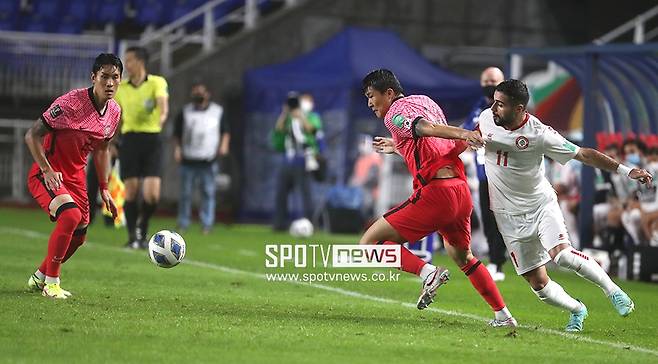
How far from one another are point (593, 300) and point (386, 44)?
13.5 meters

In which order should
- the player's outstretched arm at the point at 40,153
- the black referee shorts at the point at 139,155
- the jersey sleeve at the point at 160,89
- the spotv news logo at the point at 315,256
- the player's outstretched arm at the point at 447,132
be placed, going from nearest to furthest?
the player's outstretched arm at the point at 447,132
the player's outstretched arm at the point at 40,153
the spotv news logo at the point at 315,256
the jersey sleeve at the point at 160,89
the black referee shorts at the point at 139,155

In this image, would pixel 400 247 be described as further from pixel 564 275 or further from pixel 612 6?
pixel 612 6

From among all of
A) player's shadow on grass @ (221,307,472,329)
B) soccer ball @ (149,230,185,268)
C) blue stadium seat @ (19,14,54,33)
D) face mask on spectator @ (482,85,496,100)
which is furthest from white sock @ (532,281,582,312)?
blue stadium seat @ (19,14,54,33)

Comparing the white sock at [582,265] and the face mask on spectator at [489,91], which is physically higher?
the face mask on spectator at [489,91]

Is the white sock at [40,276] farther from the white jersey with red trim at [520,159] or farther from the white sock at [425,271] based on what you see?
the white jersey with red trim at [520,159]

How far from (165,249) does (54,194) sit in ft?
4.07

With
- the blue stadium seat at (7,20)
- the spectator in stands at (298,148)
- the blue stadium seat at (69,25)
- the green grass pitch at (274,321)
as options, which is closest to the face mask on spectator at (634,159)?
the green grass pitch at (274,321)

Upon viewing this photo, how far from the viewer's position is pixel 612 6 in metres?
32.3

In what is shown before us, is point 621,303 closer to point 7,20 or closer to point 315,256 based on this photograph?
point 315,256

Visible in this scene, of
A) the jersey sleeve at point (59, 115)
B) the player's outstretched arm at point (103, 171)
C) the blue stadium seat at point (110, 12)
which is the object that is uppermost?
the blue stadium seat at point (110, 12)

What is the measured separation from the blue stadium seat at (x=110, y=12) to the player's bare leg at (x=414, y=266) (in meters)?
20.2

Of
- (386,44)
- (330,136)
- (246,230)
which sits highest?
(386,44)

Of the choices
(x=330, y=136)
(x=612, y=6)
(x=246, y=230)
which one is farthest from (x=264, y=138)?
(x=612, y=6)

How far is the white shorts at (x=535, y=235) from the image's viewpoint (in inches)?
408
